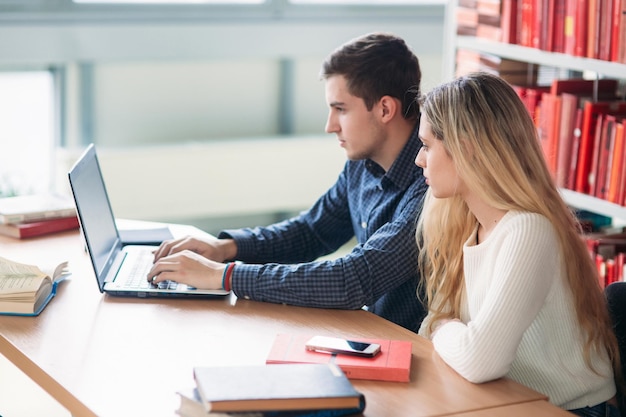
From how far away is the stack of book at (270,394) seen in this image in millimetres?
1346

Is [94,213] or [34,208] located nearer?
[94,213]

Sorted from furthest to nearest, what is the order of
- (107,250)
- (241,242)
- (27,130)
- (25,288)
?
(27,130) < (241,242) < (107,250) < (25,288)

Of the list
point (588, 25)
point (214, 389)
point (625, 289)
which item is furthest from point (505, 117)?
point (588, 25)

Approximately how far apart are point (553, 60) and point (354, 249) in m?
1.19

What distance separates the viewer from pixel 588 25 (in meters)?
2.73

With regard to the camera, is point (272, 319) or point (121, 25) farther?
point (121, 25)

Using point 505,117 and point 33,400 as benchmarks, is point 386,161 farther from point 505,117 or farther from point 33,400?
point 33,400

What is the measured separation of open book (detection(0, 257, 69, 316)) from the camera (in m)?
1.88

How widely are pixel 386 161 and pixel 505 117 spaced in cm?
57

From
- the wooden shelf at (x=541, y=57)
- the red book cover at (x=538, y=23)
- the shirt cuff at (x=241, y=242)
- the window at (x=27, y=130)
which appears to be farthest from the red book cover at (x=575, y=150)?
the window at (x=27, y=130)

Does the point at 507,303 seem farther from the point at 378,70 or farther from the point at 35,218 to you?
the point at 35,218

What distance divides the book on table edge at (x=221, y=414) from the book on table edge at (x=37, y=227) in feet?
3.85

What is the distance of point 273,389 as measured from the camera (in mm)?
1383

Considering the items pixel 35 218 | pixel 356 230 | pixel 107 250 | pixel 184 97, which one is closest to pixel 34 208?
pixel 35 218
